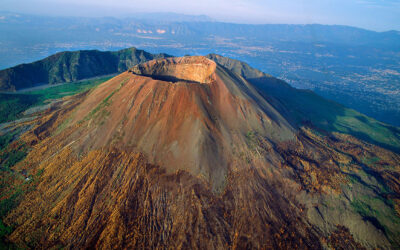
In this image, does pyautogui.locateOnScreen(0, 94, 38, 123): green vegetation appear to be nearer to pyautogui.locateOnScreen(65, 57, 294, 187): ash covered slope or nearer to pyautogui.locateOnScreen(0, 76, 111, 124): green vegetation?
pyautogui.locateOnScreen(0, 76, 111, 124): green vegetation

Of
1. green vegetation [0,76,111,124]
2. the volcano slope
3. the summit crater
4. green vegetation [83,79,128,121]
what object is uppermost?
the summit crater

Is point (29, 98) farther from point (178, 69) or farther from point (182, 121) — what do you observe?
point (182, 121)

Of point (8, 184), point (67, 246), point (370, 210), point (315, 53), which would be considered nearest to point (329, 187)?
point (370, 210)

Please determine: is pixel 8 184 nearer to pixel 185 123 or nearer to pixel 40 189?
pixel 40 189

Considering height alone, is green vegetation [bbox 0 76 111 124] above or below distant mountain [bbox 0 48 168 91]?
below

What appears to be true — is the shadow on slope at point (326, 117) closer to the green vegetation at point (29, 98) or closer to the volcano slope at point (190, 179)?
the volcano slope at point (190, 179)

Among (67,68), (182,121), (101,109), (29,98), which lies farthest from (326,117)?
(67,68)

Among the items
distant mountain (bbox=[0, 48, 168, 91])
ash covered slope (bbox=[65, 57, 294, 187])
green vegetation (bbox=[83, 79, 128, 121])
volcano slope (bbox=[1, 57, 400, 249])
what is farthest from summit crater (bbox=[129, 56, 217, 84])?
distant mountain (bbox=[0, 48, 168, 91])

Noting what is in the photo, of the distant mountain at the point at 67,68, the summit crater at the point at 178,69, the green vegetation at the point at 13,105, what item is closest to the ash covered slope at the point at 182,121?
the summit crater at the point at 178,69
